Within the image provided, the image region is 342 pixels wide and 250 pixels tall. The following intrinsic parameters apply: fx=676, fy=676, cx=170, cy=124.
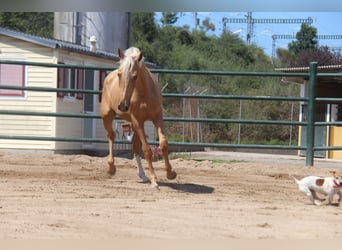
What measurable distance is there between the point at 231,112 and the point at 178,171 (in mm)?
17482

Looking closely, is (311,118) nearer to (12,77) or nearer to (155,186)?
(155,186)

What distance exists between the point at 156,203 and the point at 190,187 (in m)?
1.40

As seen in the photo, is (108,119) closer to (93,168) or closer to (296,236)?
(93,168)

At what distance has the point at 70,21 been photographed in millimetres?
23125

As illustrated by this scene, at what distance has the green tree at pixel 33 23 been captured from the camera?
3886 centimetres

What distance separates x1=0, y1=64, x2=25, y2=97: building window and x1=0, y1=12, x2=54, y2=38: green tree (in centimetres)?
2281

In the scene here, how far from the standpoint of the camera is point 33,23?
42.8m

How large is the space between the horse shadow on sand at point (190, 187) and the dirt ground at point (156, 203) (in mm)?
11

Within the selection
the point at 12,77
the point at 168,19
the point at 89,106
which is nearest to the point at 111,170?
the point at 12,77

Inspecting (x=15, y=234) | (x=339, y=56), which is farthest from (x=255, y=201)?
(x=339, y=56)

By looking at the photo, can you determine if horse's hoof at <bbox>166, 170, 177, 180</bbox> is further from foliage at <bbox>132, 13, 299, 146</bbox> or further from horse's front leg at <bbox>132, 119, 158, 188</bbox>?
foliage at <bbox>132, 13, 299, 146</bbox>

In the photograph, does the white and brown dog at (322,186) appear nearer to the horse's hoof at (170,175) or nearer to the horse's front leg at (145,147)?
the horse's hoof at (170,175)

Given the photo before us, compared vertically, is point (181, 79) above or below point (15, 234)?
above

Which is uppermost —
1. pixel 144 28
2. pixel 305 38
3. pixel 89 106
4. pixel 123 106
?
pixel 144 28
